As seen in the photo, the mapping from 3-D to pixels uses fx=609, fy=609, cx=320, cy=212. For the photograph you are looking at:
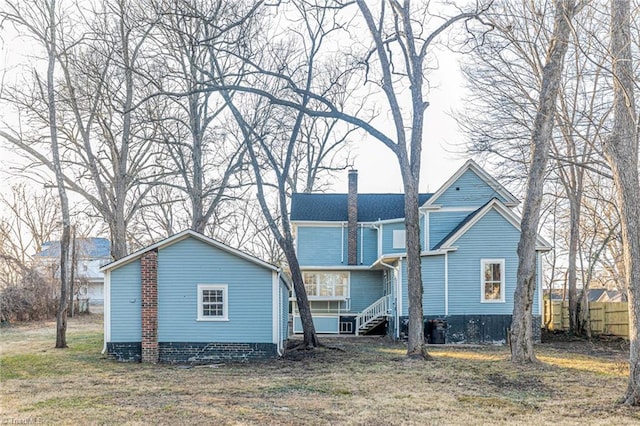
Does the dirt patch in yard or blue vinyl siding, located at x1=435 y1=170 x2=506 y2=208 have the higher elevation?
blue vinyl siding, located at x1=435 y1=170 x2=506 y2=208

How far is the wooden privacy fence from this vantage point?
24.2 meters

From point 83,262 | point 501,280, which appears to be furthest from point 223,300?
point 83,262

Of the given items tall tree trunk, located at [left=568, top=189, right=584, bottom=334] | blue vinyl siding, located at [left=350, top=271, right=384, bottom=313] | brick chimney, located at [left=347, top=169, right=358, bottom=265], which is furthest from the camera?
brick chimney, located at [left=347, top=169, right=358, bottom=265]

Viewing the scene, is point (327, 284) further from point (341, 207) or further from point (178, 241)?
point (178, 241)

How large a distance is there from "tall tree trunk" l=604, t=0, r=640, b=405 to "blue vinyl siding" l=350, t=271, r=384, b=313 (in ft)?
63.8

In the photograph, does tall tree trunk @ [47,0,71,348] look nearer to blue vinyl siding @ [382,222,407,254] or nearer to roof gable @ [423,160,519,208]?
roof gable @ [423,160,519,208]

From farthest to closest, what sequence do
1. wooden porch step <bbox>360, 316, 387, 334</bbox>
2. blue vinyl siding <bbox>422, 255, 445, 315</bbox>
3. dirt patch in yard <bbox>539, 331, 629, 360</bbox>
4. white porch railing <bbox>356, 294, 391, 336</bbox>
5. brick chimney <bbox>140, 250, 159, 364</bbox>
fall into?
wooden porch step <bbox>360, 316, 387, 334</bbox> < white porch railing <bbox>356, 294, 391, 336</bbox> < blue vinyl siding <bbox>422, 255, 445, 315</bbox> < dirt patch in yard <bbox>539, 331, 629, 360</bbox> < brick chimney <bbox>140, 250, 159, 364</bbox>

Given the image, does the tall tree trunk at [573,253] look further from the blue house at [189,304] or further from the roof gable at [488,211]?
the blue house at [189,304]

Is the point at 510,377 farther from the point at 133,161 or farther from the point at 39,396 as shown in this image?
the point at 133,161

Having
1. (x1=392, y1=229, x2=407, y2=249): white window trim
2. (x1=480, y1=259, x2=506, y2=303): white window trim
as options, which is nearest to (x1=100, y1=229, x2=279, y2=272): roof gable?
(x1=480, y1=259, x2=506, y2=303): white window trim

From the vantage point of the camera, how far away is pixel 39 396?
1106 cm

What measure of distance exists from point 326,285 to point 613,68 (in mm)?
20678

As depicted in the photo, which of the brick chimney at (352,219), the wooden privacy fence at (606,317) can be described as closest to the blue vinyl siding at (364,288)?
the brick chimney at (352,219)

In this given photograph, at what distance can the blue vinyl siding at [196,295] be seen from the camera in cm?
1730
